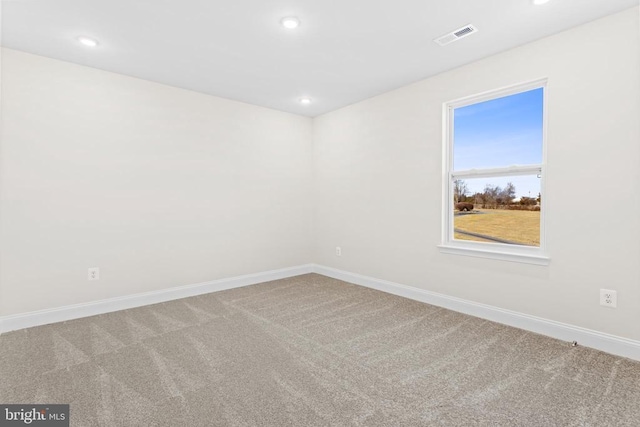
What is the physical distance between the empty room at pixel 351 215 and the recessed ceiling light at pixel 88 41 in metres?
0.02

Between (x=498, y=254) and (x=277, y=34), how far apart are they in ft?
9.15

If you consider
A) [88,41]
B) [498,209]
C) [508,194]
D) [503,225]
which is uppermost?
[88,41]

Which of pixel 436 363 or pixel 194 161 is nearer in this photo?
pixel 436 363

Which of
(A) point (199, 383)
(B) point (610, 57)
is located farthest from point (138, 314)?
(B) point (610, 57)

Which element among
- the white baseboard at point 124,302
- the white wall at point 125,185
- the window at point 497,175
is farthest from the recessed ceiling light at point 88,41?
the window at point 497,175

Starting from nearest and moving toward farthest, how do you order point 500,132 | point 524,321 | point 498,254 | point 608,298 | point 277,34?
point 608,298 < point 277,34 < point 524,321 < point 498,254 < point 500,132

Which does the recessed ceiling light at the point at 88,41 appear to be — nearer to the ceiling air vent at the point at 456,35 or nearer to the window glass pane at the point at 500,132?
the ceiling air vent at the point at 456,35

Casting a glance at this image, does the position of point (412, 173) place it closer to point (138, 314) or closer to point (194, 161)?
point (194, 161)

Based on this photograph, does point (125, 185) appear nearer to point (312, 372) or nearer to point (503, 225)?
point (312, 372)

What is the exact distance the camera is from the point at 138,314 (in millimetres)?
3215

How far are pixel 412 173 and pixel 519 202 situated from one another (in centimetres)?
114
